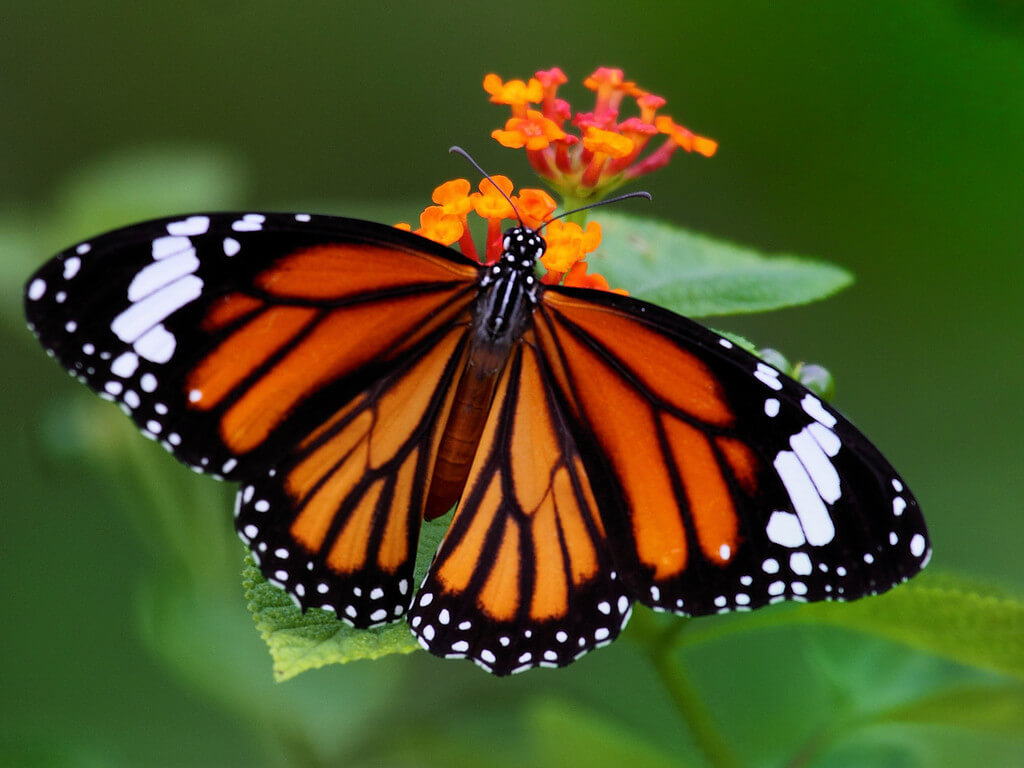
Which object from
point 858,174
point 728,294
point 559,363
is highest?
point 858,174

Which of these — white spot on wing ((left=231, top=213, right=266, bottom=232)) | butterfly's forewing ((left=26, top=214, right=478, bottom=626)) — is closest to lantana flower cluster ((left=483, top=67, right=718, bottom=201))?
butterfly's forewing ((left=26, top=214, right=478, bottom=626))

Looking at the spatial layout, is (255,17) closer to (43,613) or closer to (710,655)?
(43,613)

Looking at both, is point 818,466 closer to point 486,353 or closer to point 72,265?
point 486,353

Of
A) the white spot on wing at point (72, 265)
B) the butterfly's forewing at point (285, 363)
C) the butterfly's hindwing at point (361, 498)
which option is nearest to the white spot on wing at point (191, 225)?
the butterfly's forewing at point (285, 363)

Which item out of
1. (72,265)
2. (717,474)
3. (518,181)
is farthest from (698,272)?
(518,181)

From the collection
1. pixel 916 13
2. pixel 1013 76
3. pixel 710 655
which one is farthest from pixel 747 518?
pixel 916 13

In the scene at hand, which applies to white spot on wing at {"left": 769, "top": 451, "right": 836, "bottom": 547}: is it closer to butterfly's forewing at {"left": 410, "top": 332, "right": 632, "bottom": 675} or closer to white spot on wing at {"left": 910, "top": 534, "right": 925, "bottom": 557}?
white spot on wing at {"left": 910, "top": 534, "right": 925, "bottom": 557}
